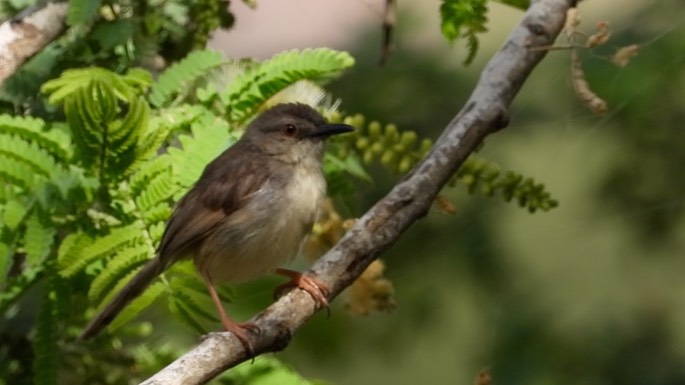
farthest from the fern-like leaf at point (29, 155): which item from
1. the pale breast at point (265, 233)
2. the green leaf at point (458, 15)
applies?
the green leaf at point (458, 15)

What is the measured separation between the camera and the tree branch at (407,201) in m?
3.00

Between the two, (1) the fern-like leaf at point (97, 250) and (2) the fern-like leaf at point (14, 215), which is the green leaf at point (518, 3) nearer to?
(1) the fern-like leaf at point (97, 250)

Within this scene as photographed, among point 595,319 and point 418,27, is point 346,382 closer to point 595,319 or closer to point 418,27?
point 595,319

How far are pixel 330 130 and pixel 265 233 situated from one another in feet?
1.19

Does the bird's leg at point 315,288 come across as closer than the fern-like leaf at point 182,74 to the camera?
Yes

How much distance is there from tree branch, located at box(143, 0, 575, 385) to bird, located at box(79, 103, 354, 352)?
18cm

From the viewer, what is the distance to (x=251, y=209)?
12.4 feet

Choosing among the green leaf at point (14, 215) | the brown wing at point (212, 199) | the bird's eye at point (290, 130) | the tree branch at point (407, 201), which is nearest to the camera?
the tree branch at point (407, 201)

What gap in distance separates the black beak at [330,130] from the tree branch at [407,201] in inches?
10.4

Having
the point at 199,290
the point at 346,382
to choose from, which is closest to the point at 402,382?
the point at 346,382

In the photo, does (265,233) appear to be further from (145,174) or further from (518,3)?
Result: (518,3)

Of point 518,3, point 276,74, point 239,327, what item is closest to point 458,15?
point 518,3

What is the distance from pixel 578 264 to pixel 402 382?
996mm

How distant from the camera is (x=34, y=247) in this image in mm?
3295
